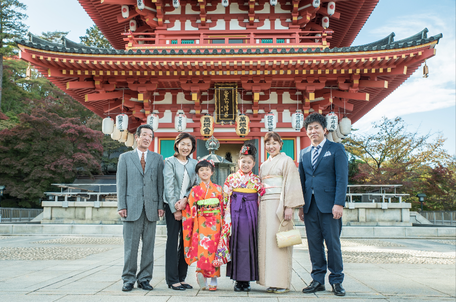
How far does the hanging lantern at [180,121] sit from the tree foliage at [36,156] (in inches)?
535

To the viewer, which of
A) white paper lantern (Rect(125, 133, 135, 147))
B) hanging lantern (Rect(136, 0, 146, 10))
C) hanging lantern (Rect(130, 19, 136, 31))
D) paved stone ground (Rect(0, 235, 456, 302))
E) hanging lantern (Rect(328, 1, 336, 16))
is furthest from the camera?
hanging lantern (Rect(130, 19, 136, 31))

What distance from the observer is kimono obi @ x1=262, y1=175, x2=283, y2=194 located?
3.71 m

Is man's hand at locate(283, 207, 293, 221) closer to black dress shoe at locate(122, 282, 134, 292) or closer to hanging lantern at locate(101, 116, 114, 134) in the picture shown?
black dress shoe at locate(122, 282, 134, 292)

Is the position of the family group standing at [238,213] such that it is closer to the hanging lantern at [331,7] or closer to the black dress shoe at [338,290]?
the black dress shoe at [338,290]

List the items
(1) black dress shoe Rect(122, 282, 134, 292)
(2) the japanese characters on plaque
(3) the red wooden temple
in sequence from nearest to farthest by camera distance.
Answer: (1) black dress shoe Rect(122, 282, 134, 292) → (3) the red wooden temple → (2) the japanese characters on plaque

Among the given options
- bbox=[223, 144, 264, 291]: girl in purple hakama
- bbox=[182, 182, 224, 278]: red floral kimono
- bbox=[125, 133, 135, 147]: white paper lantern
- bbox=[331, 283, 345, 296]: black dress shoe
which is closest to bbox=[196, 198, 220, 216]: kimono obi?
bbox=[182, 182, 224, 278]: red floral kimono

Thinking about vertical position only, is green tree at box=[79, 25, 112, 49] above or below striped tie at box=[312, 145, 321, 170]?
above

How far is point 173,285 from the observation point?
11.9 feet

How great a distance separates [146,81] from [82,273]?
20.2 ft

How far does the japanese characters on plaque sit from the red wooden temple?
1.2 inches

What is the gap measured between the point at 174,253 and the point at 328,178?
1.96 metres

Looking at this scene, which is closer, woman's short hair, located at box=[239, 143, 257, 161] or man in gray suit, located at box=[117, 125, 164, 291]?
man in gray suit, located at box=[117, 125, 164, 291]

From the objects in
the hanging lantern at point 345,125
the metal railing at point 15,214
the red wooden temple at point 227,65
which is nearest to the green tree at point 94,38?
the metal railing at point 15,214

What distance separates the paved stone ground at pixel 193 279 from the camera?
327 centimetres
